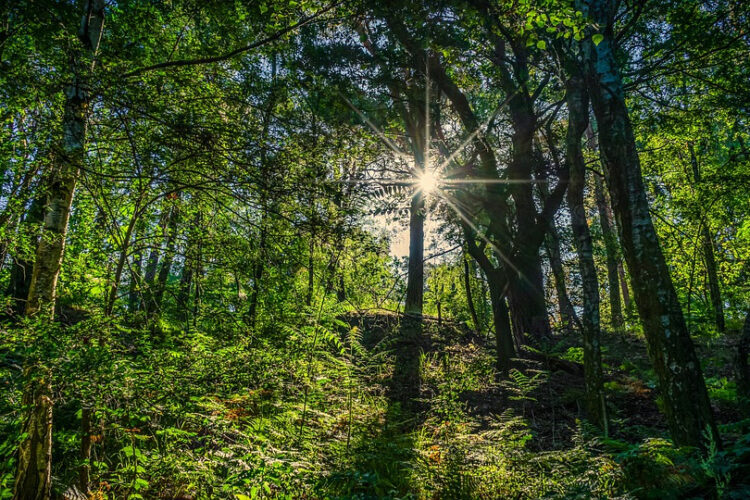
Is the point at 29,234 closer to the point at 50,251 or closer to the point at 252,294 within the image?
the point at 50,251

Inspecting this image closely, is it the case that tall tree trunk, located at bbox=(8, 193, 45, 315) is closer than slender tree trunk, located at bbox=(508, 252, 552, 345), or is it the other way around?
tall tree trunk, located at bbox=(8, 193, 45, 315)

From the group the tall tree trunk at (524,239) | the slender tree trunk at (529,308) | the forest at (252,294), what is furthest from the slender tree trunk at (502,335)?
the slender tree trunk at (529,308)

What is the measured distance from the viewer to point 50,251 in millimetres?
3326

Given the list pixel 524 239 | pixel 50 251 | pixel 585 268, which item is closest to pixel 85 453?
pixel 50 251

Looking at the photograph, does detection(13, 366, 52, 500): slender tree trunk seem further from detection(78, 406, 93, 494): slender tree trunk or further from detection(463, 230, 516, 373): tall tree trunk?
detection(463, 230, 516, 373): tall tree trunk

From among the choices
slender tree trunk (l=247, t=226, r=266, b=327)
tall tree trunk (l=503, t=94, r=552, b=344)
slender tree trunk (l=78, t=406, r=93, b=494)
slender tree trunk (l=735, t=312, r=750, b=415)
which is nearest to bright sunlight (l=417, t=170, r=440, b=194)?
tall tree trunk (l=503, t=94, r=552, b=344)

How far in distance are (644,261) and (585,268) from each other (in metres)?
1.70

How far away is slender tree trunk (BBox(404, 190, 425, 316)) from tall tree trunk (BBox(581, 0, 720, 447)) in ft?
15.0

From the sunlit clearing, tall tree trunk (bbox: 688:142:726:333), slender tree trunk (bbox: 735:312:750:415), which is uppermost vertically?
the sunlit clearing

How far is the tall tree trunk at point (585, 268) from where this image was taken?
5137 millimetres

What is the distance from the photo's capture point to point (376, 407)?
558 cm

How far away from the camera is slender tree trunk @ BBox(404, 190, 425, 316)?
9.01 meters

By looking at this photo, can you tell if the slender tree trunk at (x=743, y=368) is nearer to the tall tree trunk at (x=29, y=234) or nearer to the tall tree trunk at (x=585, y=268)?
the tall tree trunk at (x=585, y=268)

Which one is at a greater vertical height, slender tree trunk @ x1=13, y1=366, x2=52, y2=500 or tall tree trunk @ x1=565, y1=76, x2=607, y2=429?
tall tree trunk @ x1=565, y1=76, x2=607, y2=429
